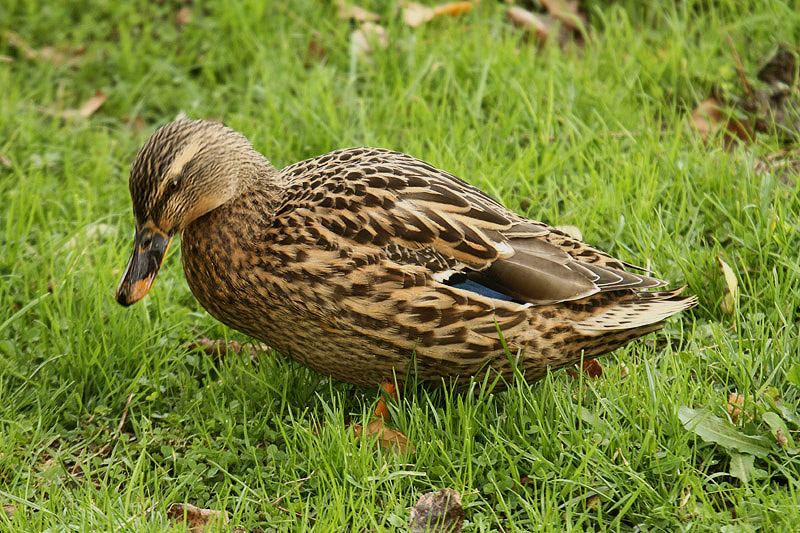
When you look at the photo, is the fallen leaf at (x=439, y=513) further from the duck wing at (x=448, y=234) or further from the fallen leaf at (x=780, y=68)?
the fallen leaf at (x=780, y=68)

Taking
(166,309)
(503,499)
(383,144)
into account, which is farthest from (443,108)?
(503,499)

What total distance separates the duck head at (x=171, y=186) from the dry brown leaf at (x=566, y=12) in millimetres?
3340

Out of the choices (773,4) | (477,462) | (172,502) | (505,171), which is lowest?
(172,502)

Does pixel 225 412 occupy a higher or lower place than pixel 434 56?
lower

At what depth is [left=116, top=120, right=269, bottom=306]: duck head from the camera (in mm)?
3648

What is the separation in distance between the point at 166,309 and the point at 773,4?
4027 millimetres

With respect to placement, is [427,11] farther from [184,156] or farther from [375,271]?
[375,271]

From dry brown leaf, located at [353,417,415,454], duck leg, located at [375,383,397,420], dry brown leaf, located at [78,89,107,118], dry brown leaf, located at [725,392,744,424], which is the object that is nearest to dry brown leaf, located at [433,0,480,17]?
dry brown leaf, located at [78,89,107,118]

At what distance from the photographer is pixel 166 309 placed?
443cm

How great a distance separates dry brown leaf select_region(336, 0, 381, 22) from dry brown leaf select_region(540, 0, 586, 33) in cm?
117

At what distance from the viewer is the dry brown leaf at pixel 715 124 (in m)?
5.25

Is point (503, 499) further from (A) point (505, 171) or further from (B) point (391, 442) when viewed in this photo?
(A) point (505, 171)

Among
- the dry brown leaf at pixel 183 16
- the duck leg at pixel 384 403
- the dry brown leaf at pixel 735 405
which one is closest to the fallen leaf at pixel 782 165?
the dry brown leaf at pixel 735 405

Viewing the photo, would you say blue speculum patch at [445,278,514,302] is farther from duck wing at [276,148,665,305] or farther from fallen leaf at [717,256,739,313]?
fallen leaf at [717,256,739,313]
